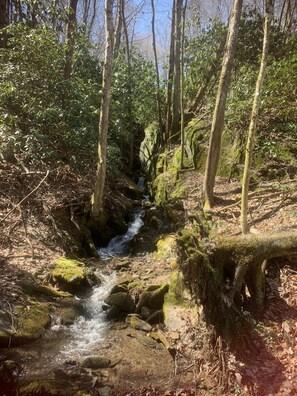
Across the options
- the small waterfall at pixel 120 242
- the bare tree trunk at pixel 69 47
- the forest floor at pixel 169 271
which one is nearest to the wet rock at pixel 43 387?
the forest floor at pixel 169 271

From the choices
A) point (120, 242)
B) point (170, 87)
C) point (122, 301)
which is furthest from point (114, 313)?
point (170, 87)

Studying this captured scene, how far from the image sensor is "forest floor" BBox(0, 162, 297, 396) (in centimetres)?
448

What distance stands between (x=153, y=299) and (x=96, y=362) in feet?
5.95

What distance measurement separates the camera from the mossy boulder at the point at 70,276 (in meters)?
7.20

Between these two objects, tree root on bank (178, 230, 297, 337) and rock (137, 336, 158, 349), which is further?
rock (137, 336, 158, 349)

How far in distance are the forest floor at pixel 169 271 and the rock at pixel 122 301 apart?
23.9 inches

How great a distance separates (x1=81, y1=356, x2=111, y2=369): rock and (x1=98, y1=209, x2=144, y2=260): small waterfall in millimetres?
4431

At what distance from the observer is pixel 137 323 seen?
6.20 m

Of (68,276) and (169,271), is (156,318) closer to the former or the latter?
(169,271)

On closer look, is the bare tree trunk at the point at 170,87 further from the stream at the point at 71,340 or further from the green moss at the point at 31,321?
the green moss at the point at 31,321

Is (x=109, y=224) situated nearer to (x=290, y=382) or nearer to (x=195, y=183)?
(x=195, y=183)

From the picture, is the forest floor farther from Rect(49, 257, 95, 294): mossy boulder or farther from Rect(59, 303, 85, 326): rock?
Rect(59, 303, 85, 326): rock

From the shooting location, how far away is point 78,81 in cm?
1127

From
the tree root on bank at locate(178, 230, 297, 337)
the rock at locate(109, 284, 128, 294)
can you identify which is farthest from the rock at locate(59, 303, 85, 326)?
the tree root on bank at locate(178, 230, 297, 337)
